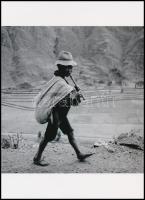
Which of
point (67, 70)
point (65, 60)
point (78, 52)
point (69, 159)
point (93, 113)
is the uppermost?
point (78, 52)

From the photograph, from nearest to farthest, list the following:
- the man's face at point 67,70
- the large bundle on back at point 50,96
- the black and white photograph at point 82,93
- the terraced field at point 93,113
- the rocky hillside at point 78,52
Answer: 1. the large bundle on back at point 50,96
2. the man's face at point 67,70
3. the black and white photograph at point 82,93
4. the terraced field at point 93,113
5. the rocky hillside at point 78,52

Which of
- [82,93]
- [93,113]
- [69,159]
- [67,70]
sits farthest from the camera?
[93,113]

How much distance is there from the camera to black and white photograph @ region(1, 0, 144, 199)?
19.6 ft

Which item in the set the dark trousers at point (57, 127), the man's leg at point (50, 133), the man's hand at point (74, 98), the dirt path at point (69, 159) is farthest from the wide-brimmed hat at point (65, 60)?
the dirt path at point (69, 159)

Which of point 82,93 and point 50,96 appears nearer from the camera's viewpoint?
point 50,96

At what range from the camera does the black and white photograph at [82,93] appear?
235 inches

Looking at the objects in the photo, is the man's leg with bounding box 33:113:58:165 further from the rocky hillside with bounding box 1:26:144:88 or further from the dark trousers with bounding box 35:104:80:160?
the rocky hillside with bounding box 1:26:144:88

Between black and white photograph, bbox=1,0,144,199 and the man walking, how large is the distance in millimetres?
113

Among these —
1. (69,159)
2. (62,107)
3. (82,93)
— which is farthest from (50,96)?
(69,159)

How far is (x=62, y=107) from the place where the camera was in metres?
5.58

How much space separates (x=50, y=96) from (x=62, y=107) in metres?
0.24

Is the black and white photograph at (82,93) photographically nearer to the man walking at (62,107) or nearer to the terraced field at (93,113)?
the terraced field at (93,113)

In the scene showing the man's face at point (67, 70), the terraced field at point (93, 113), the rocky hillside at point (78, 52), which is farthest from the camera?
the rocky hillside at point (78, 52)

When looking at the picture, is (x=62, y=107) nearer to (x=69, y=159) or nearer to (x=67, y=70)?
(x=67, y=70)
